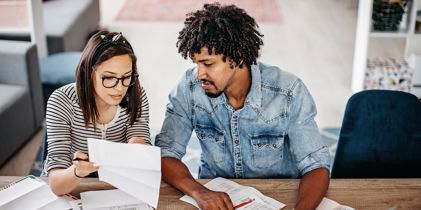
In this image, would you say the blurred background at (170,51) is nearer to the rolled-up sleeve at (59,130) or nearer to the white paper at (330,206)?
the rolled-up sleeve at (59,130)

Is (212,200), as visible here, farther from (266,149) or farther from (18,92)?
(18,92)

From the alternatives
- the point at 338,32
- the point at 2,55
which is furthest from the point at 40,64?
the point at 338,32

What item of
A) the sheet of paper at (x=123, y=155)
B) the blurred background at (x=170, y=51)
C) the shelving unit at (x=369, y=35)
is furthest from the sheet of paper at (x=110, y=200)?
the shelving unit at (x=369, y=35)

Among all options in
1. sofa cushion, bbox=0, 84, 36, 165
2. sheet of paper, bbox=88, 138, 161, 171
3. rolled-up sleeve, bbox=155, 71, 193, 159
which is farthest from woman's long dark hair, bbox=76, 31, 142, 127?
sofa cushion, bbox=0, 84, 36, 165

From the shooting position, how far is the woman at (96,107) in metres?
1.70

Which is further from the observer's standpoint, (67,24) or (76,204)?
(67,24)

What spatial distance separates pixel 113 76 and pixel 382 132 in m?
0.97

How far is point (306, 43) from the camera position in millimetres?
5355

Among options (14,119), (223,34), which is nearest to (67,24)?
(14,119)

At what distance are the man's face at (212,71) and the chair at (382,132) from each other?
0.53 meters

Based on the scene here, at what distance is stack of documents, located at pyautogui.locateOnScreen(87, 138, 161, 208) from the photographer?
149 centimetres

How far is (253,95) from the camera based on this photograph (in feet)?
5.91

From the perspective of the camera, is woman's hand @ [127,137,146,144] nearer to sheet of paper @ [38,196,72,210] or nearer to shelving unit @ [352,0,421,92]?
sheet of paper @ [38,196,72,210]

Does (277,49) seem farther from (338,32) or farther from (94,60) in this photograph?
(94,60)
